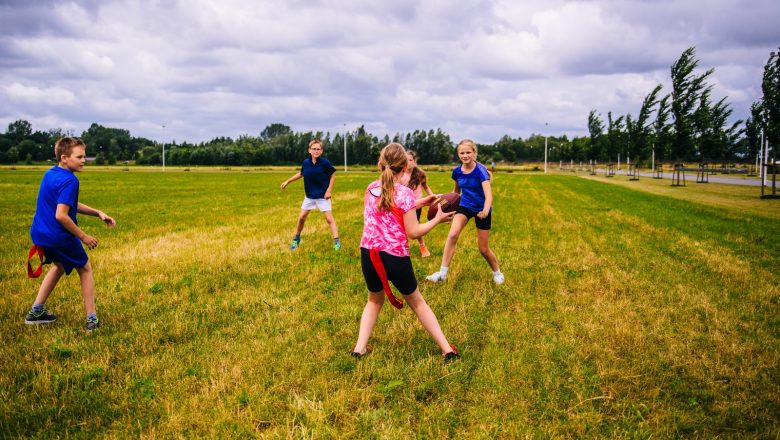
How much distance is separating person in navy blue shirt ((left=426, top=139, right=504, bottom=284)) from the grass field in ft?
1.29

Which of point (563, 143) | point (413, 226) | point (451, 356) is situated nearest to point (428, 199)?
point (413, 226)

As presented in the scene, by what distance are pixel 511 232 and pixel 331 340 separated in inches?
373

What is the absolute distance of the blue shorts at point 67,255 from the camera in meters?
5.38

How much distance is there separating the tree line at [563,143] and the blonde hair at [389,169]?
25634mm

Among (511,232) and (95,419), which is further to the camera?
(511,232)

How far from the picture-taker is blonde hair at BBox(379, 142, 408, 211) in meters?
4.32

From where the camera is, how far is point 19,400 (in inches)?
154

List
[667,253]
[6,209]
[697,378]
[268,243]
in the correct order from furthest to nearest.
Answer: [6,209]
[268,243]
[667,253]
[697,378]

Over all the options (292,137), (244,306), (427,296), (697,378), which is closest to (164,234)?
(244,306)

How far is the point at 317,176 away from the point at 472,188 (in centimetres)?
423

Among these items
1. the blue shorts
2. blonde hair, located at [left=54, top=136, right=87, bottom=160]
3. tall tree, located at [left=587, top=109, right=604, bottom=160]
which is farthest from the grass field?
tall tree, located at [left=587, top=109, right=604, bottom=160]

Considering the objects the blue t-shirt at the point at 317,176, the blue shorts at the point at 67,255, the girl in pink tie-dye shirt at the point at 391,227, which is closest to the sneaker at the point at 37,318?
the blue shorts at the point at 67,255

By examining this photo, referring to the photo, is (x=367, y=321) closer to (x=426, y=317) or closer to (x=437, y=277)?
(x=426, y=317)

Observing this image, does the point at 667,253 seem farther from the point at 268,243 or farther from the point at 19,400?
the point at 19,400
